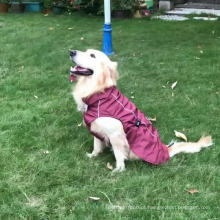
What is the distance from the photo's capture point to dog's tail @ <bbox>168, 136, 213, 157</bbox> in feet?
11.6

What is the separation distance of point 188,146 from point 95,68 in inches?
47.3

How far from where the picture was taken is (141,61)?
6301 millimetres

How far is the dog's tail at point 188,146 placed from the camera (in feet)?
11.6

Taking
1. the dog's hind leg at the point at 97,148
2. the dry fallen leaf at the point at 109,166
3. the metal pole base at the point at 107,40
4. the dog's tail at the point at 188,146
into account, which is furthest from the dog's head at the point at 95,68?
the metal pole base at the point at 107,40

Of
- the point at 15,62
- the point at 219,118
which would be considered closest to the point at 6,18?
the point at 15,62

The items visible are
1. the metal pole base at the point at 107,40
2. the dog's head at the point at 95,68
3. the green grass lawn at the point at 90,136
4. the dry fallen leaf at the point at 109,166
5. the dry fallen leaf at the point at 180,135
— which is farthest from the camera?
the metal pole base at the point at 107,40

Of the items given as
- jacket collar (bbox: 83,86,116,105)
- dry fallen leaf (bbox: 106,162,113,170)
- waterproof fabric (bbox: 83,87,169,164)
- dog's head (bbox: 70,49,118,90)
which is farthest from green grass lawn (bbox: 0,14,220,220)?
dog's head (bbox: 70,49,118,90)

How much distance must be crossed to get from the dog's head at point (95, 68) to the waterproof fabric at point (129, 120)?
0.31ft

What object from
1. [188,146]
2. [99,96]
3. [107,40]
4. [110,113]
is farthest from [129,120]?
[107,40]

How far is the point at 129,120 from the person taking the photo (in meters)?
3.25

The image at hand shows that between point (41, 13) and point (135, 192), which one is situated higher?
point (41, 13)

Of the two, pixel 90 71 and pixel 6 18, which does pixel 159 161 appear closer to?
pixel 90 71

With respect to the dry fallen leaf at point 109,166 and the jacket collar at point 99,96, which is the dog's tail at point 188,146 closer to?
the dry fallen leaf at point 109,166

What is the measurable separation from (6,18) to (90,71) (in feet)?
24.9
